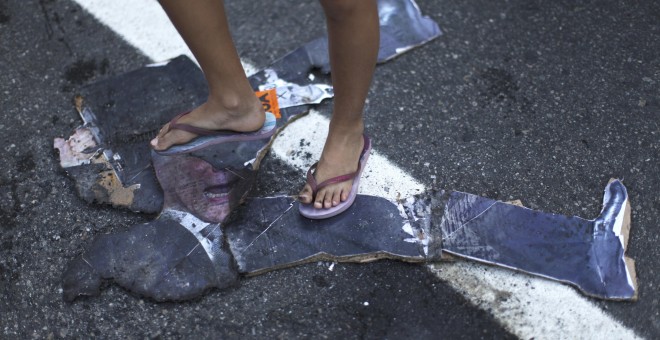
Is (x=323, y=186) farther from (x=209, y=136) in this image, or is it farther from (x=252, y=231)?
(x=209, y=136)

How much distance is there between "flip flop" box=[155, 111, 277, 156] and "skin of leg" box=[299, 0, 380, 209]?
11.1 inches

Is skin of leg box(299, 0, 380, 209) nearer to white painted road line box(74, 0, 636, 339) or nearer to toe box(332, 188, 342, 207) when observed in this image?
toe box(332, 188, 342, 207)

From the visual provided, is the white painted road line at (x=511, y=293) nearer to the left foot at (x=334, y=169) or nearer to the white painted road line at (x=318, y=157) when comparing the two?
the white painted road line at (x=318, y=157)

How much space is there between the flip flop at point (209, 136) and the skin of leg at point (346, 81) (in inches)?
11.1

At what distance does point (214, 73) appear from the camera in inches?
75.8

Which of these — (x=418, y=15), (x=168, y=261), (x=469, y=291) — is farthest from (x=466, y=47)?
(x=168, y=261)

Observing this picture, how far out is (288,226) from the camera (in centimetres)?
198

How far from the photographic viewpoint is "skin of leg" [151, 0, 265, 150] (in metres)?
1.76

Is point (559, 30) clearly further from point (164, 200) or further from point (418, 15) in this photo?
point (164, 200)

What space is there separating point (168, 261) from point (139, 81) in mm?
869

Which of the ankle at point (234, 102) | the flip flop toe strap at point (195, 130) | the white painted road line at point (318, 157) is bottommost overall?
the white painted road line at point (318, 157)

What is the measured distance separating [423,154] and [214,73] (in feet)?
2.57

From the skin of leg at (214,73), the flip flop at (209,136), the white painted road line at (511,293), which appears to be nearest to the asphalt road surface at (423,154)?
the white painted road line at (511,293)

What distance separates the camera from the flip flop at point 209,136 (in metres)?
2.09
